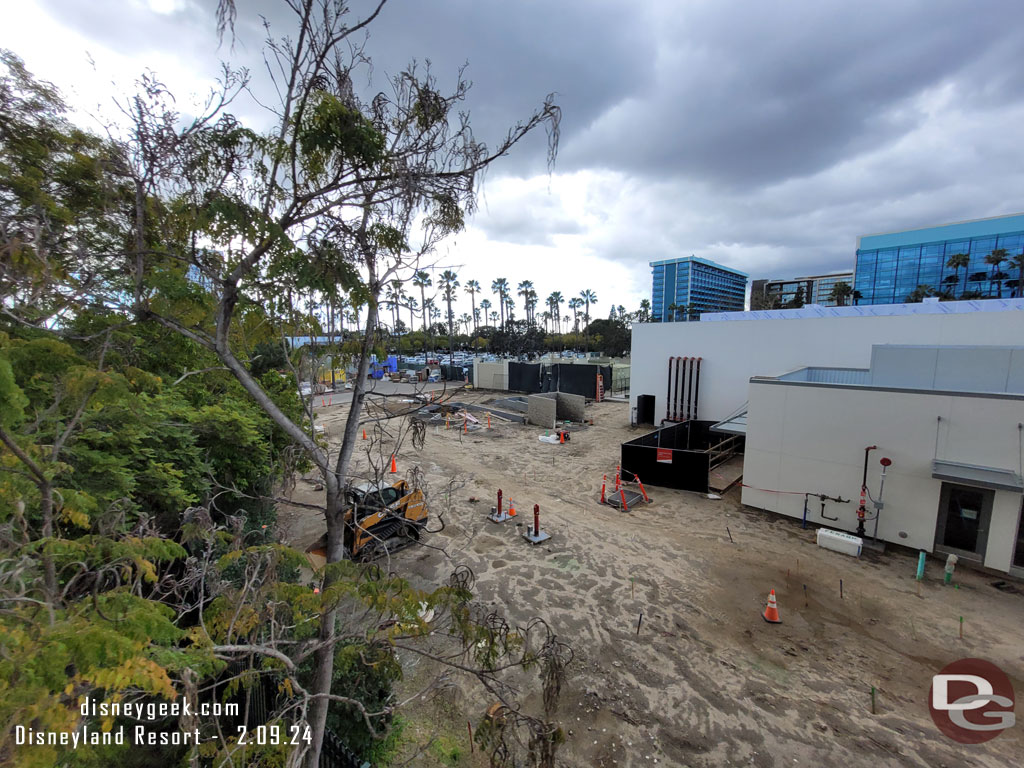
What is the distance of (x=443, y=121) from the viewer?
11.7 feet

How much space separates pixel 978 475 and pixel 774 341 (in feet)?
35.1

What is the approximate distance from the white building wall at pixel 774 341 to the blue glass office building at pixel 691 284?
246 feet

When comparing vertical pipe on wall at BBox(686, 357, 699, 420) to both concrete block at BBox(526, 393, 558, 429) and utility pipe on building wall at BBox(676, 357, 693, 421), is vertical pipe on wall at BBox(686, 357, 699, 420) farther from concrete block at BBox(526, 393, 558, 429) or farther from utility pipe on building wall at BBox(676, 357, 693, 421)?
concrete block at BBox(526, 393, 558, 429)

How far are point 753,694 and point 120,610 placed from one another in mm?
7495

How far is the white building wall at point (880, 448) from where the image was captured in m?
8.89

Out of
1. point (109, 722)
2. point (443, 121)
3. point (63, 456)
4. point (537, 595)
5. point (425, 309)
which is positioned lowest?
point (537, 595)

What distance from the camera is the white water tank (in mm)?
9797

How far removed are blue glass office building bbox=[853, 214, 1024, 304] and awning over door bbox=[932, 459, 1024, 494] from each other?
75.2 metres

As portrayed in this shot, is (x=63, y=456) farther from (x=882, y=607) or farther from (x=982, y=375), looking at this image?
(x=982, y=375)

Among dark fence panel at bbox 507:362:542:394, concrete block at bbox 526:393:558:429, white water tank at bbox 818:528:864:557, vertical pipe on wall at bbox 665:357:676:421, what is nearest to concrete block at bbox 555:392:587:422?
concrete block at bbox 526:393:558:429

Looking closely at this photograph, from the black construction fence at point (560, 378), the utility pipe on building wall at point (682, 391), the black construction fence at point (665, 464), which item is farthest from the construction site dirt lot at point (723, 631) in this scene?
the black construction fence at point (560, 378)

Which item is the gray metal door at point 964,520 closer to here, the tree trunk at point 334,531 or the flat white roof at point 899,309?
the flat white roof at point 899,309

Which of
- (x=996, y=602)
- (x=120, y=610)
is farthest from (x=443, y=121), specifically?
(x=996, y=602)

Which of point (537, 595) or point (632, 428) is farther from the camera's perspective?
point (632, 428)
